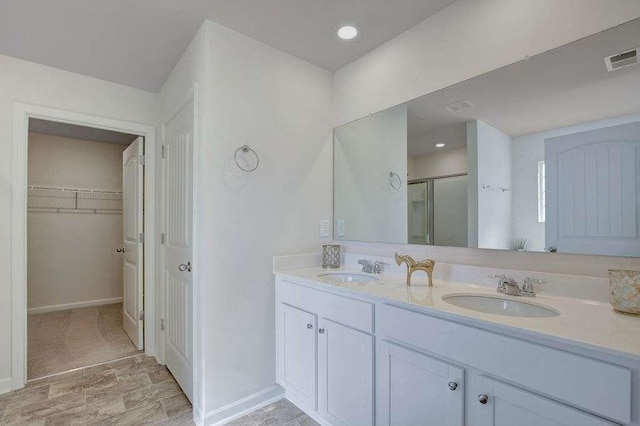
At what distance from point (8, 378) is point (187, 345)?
4.29 feet

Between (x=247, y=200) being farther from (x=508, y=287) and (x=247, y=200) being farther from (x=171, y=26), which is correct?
(x=508, y=287)

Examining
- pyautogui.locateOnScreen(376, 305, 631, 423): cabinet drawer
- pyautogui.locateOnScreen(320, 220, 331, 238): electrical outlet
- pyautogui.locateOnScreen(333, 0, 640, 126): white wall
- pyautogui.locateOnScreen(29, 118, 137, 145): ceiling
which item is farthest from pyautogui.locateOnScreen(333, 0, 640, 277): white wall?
pyautogui.locateOnScreen(29, 118, 137, 145): ceiling

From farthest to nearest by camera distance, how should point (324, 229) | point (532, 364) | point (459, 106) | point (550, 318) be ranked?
point (324, 229) < point (459, 106) < point (550, 318) < point (532, 364)

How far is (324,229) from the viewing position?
7.77 ft

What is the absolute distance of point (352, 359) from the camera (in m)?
1.54

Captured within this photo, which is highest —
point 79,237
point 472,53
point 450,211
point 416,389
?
point 472,53

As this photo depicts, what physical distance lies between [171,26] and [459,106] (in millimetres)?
1751

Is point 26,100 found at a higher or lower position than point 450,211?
higher

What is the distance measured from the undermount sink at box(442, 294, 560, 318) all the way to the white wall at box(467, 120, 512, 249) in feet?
0.96

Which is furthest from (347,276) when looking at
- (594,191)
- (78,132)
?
(78,132)

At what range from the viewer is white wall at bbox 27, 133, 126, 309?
12.8 ft

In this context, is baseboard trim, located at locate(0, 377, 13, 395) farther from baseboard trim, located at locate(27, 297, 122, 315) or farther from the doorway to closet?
baseboard trim, located at locate(27, 297, 122, 315)

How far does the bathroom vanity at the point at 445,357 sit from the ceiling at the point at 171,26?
4.95 feet

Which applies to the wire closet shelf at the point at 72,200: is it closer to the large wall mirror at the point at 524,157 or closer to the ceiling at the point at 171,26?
the ceiling at the point at 171,26
